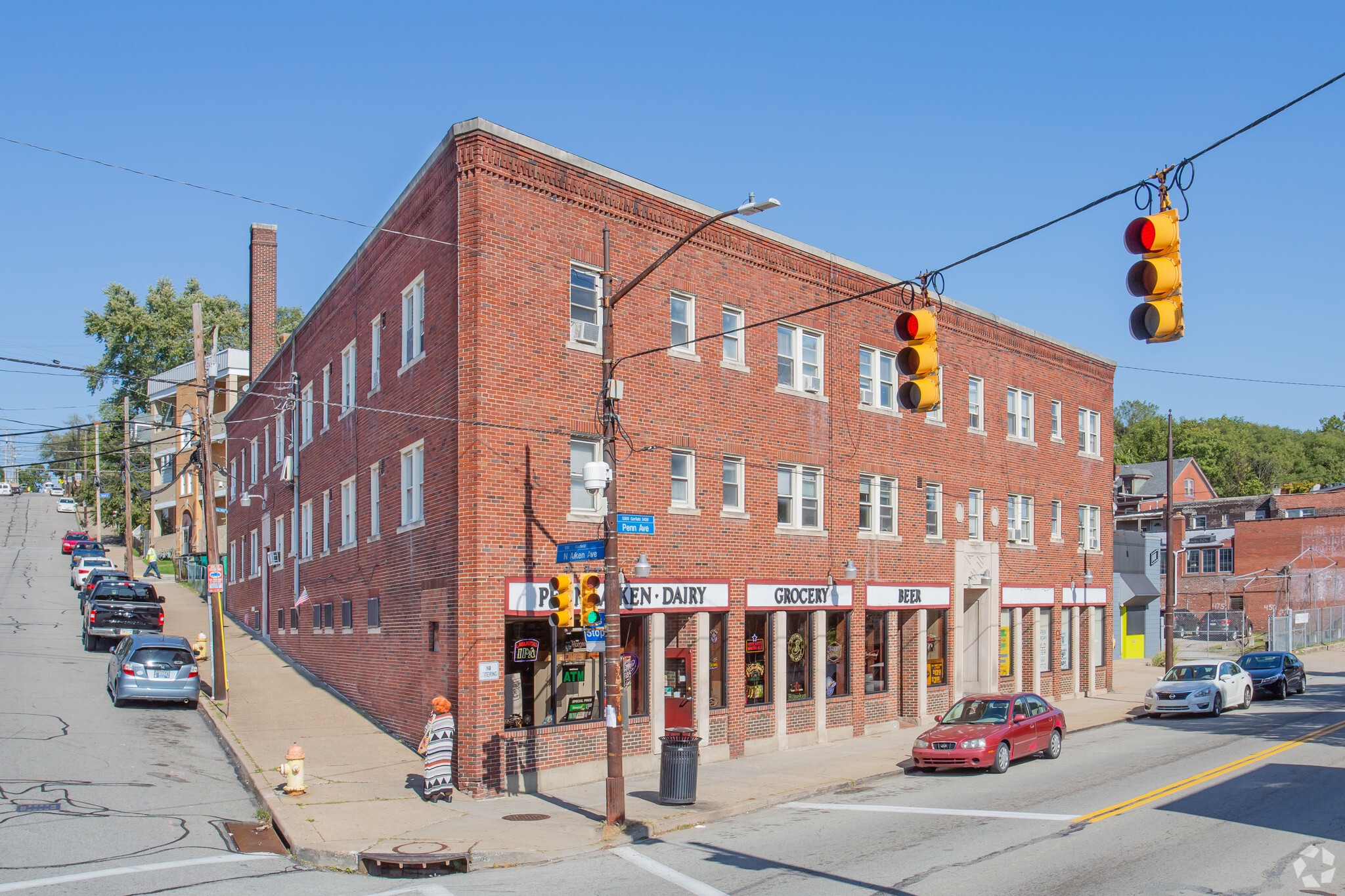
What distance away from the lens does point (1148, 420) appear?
11900cm

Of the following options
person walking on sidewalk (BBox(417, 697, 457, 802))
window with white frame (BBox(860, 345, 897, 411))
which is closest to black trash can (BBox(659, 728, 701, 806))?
person walking on sidewalk (BBox(417, 697, 457, 802))

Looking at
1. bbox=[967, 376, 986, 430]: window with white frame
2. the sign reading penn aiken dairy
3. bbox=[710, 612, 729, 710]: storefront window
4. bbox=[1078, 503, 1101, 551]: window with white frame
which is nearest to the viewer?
bbox=[710, 612, 729, 710]: storefront window

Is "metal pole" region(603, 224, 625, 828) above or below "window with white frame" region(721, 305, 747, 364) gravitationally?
below

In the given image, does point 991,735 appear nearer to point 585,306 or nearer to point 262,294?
point 585,306

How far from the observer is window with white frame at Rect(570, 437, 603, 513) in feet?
66.1

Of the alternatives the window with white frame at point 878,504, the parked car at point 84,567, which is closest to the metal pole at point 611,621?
the window with white frame at point 878,504

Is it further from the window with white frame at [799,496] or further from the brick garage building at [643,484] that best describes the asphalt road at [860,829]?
the window with white frame at [799,496]

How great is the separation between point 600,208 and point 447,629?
8.53 metres

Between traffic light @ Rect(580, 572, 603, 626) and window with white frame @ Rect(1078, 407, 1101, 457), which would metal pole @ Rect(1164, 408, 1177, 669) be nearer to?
window with white frame @ Rect(1078, 407, 1101, 457)

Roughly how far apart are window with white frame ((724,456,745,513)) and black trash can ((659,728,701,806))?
7148 millimetres

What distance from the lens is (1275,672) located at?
111 ft

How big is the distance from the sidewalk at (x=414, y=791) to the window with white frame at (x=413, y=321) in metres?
7.78

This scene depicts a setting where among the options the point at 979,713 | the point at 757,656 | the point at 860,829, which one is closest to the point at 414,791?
the point at 860,829

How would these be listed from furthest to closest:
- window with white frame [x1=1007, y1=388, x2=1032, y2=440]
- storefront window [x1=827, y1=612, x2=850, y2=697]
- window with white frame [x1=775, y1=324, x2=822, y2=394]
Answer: window with white frame [x1=1007, y1=388, x2=1032, y2=440], storefront window [x1=827, y1=612, x2=850, y2=697], window with white frame [x1=775, y1=324, x2=822, y2=394]
